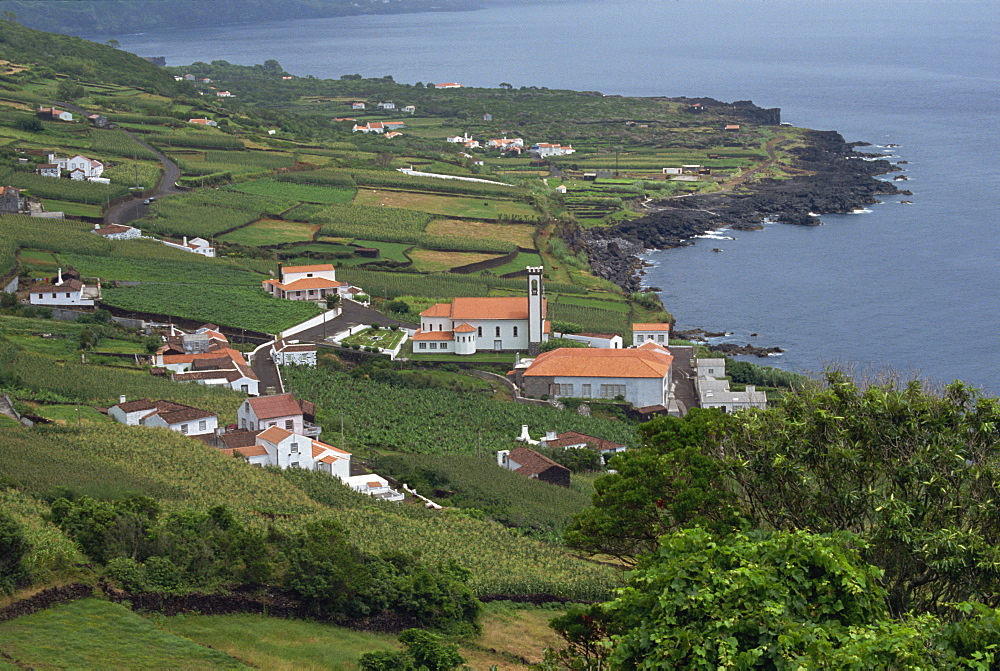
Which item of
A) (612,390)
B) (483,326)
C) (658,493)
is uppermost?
(658,493)

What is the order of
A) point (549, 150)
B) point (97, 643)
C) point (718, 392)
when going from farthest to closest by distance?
point (549, 150) < point (718, 392) < point (97, 643)

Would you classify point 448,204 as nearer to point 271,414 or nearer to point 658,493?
point 271,414

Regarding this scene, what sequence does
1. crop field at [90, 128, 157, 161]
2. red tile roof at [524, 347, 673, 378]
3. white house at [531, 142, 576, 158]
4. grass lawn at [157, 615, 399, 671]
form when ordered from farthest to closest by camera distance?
white house at [531, 142, 576, 158] < crop field at [90, 128, 157, 161] < red tile roof at [524, 347, 673, 378] < grass lawn at [157, 615, 399, 671]

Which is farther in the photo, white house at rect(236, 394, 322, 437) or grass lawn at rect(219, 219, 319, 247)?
grass lawn at rect(219, 219, 319, 247)

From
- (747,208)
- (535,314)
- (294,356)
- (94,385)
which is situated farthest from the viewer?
(747,208)

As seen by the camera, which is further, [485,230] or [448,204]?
[448,204]

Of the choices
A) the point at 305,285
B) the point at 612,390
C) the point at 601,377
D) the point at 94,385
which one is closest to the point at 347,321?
the point at 305,285

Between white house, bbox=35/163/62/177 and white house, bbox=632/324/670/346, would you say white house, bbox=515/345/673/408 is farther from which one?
white house, bbox=35/163/62/177

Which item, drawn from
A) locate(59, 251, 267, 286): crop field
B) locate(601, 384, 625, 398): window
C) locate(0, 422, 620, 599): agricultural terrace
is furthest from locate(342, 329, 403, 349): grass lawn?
locate(0, 422, 620, 599): agricultural terrace
